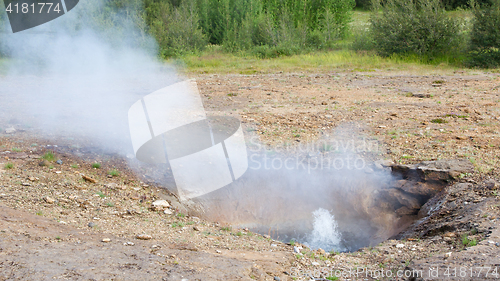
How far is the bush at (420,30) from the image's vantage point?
1148cm

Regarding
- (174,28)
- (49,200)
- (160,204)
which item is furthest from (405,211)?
(174,28)

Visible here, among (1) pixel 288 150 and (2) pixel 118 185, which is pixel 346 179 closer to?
(1) pixel 288 150

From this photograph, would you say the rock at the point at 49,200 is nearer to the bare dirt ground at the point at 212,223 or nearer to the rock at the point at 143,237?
the bare dirt ground at the point at 212,223

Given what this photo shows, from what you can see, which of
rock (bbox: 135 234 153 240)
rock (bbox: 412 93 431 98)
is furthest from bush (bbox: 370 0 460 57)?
rock (bbox: 135 234 153 240)

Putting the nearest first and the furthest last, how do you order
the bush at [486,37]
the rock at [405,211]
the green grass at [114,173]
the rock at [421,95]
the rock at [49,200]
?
the rock at [49,200] → the rock at [405,211] → the green grass at [114,173] → the rock at [421,95] → the bush at [486,37]

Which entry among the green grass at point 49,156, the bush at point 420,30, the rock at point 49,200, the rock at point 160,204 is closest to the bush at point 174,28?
the bush at point 420,30

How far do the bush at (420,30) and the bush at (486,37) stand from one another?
70 cm

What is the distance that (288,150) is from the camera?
514 centimetres

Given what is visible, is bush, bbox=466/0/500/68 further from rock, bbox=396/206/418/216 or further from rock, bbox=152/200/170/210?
rock, bbox=152/200/170/210

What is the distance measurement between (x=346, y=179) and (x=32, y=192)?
10.9 ft

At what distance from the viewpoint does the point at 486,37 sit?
1057cm

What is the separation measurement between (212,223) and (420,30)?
10548 mm

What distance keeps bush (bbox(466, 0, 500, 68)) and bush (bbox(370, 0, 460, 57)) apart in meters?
0.70

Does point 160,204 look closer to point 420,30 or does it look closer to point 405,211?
point 405,211
